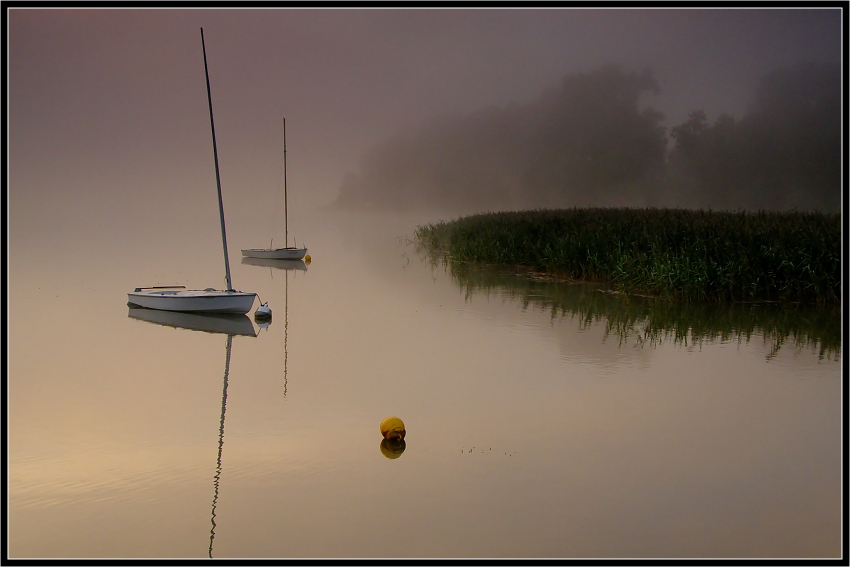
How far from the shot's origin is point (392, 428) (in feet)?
25.8

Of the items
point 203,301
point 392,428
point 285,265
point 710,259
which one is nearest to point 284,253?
point 285,265

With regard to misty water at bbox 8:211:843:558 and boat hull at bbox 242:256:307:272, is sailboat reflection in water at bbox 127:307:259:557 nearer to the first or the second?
misty water at bbox 8:211:843:558

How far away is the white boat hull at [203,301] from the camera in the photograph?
15453 mm

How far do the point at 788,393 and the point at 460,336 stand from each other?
18.0 ft

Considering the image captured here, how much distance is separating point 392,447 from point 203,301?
8.68m

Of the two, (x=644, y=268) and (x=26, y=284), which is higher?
(x=644, y=268)

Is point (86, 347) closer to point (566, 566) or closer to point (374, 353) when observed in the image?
point (374, 353)

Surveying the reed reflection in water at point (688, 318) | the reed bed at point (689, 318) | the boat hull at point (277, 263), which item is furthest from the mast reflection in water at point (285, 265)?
the reed reflection in water at point (688, 318)

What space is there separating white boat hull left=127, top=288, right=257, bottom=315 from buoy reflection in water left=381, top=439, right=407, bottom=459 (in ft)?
26.8

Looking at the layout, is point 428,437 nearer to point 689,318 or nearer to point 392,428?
point 392,428

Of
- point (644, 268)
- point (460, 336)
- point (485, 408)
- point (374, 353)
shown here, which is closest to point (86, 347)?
point (374, 353)

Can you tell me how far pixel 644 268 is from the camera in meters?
18.3

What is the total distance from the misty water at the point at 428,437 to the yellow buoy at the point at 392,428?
230mm

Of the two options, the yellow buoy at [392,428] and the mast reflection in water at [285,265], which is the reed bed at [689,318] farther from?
the yellow buoy at [392,428]
